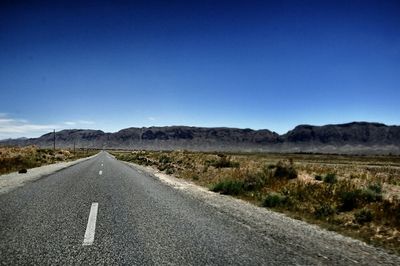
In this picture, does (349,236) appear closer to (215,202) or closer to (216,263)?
(216,263)

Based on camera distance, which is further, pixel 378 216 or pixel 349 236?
pixel 378 216

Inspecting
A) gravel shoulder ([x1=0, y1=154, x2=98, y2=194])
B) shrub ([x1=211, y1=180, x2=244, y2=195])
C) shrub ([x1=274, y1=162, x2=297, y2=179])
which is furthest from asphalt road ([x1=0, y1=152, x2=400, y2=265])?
shrub ([x1=274, y1=162, x2=297, y2=179])

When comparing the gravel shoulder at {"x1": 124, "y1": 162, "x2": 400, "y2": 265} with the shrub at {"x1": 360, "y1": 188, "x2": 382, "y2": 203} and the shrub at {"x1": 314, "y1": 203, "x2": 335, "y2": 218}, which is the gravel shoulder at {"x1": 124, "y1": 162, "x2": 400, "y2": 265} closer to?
the shrub at {"x1": 314, "y1": 203, "x2": 335, "y2": 218}

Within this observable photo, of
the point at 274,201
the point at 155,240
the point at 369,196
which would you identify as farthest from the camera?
the point at 274,201

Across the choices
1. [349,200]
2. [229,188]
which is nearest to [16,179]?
[229,188]

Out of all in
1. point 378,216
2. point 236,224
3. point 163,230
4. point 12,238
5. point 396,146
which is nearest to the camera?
point 12,238

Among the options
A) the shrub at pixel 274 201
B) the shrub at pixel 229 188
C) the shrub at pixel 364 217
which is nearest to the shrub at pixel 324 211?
the shrub at pixel 364 217

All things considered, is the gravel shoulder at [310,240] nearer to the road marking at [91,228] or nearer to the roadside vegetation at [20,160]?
the road marking at [91,228]

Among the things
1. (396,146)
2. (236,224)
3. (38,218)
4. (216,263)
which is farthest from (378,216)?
(396,146)

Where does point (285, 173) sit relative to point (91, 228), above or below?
above

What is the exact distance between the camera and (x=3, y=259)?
5.60m

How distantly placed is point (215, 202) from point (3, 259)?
759 centimetres

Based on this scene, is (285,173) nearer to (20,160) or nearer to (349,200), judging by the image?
(349,200)

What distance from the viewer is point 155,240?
22.1 ft
